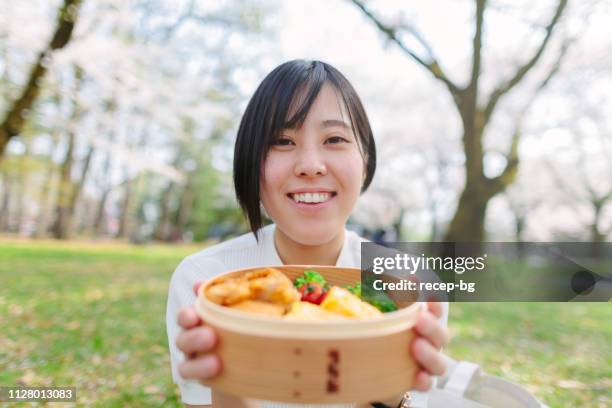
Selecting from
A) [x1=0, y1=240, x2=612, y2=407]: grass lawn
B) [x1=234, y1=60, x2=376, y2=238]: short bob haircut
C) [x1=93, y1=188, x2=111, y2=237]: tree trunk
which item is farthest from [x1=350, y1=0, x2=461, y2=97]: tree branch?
[x1=93, y1=188, x2=111, y2=237]: tree trunk

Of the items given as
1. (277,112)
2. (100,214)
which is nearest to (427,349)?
(277,112)

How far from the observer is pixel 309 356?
2.70 feet

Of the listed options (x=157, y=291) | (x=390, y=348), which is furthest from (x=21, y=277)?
(x=390, y=348)

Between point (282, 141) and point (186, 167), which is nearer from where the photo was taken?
point (282, 141)

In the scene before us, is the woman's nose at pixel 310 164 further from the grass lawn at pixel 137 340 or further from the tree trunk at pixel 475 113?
the tree trunk at pixel 475 113

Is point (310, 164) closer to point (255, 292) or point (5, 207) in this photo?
point (255, 292)

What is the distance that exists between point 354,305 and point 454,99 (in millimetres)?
7604

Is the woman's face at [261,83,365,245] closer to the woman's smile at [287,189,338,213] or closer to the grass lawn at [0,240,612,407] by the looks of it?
the woman's smile at [287,189,338,213]

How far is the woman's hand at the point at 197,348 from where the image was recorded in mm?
890

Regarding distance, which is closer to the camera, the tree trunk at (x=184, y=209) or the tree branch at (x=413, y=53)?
the tree branch at (x=413, y=53)

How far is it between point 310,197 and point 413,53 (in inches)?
265

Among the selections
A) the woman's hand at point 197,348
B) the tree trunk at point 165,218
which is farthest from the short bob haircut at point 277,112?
the tree trunk at point 165,218

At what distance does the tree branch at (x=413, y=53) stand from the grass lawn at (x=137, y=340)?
3983 mm

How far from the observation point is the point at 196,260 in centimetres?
170
